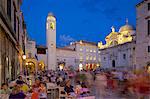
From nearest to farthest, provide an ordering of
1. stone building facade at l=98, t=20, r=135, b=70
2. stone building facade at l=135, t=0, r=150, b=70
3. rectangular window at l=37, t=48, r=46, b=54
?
stone building facade at l=135, t=0, r=150, b=70 → stone building facade at l=98, t=20, r=135, b=70 → rectangular window at l=37, t=48, r=46, b=54

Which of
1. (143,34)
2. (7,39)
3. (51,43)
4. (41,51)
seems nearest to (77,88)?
(7,39)

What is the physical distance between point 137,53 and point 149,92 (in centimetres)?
3421

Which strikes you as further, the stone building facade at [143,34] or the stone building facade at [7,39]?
the stone building facade at [143,34]

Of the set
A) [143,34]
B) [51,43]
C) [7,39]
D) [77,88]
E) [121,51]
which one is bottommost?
[77,88]

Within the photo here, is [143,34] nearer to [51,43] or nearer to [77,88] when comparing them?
[77,88]

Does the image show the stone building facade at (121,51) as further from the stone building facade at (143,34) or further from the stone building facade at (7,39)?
the stone building facade at (7,39)

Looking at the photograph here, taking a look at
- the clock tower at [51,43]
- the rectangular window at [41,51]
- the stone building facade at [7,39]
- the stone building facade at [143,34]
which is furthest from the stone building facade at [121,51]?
the stone building facade at [7,39]

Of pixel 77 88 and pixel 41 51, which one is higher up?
pixel 41 51

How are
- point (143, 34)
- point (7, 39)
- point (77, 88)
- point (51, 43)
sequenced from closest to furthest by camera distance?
point (77, 88) → point (7, 39) → point (143, 34) → point (51, 43)

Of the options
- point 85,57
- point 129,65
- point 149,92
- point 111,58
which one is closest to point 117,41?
point 111,58

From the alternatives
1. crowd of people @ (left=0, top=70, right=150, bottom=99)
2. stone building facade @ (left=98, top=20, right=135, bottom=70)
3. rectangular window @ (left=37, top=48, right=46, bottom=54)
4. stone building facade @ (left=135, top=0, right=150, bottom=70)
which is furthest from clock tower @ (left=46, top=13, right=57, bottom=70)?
crowd of people @ (left=0, top=70, right=150, bottom=99)

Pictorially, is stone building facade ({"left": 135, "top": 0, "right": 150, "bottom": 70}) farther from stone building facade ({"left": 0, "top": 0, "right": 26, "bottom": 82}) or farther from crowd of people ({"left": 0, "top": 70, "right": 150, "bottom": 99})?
stone building facade ({"left": 0, "top": 0, "right": 26, "bottom": 82})

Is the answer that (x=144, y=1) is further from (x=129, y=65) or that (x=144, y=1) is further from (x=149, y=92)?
(x=149, y=92)

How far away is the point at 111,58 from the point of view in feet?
244
